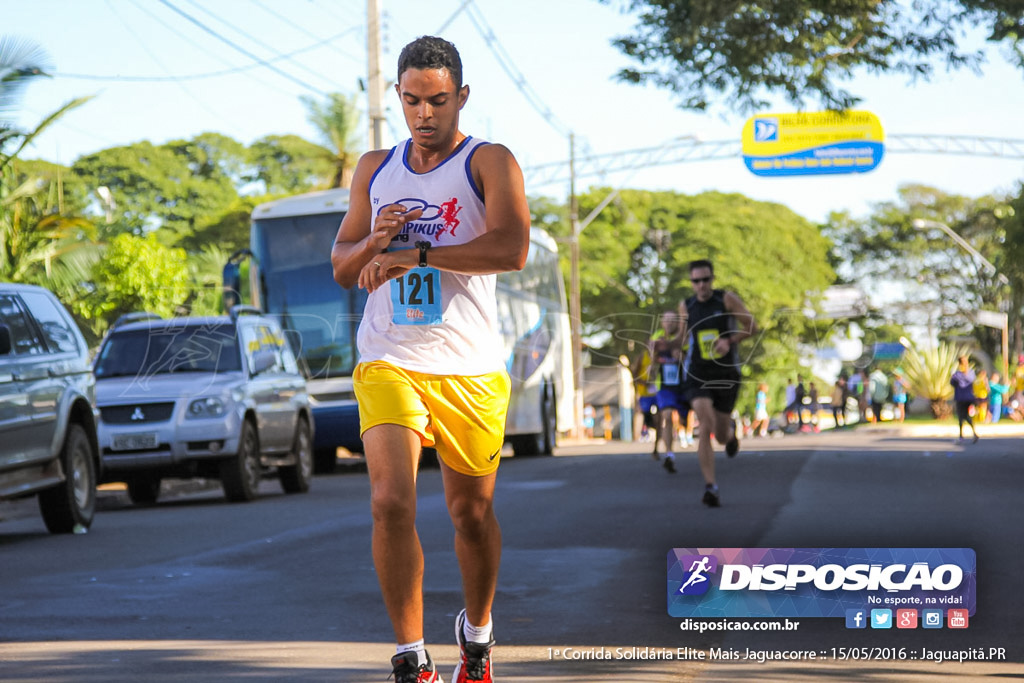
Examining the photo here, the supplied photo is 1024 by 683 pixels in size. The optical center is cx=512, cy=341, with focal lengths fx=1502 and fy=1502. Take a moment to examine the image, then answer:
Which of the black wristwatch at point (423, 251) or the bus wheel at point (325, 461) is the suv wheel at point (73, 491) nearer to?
the black wristwatch at point (423, 251)

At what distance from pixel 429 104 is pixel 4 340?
666cm

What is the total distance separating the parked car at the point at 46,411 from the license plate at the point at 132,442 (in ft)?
6.43

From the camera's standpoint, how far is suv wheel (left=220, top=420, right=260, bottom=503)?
14750mm

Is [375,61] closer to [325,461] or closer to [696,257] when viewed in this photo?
[325,461]

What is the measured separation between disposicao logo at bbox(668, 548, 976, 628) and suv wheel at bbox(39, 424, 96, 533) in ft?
21.2

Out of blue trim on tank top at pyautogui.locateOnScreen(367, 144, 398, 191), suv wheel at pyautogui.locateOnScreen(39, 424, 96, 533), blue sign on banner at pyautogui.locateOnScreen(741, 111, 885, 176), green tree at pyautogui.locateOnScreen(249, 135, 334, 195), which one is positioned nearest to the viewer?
blue trim on tank top at pyautogui.locateOnScreen(367, 144, 398, 191)

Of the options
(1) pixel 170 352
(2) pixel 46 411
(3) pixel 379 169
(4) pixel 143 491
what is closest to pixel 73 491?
(2) pixel 46 411

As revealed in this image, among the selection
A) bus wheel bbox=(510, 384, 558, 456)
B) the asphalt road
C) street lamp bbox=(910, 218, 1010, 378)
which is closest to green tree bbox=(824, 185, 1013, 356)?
street lamp bbox=(910, 218, 1010, 378)

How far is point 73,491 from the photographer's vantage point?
11867 millimetres

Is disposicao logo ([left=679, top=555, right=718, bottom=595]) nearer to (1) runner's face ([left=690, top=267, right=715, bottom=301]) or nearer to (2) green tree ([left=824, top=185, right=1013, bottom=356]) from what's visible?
(1) runner's face ([left=690, top=267, right=715, bottom=301])

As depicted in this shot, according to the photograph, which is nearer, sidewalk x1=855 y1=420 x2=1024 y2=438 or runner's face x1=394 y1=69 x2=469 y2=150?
runner's face x1=394 y1=69 x2=469 y2=150

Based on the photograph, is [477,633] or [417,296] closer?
[417,296]

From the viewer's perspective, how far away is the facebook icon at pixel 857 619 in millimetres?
5996

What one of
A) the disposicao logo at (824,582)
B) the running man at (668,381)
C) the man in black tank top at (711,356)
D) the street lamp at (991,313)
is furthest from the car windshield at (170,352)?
the street lamp at (991,313)
